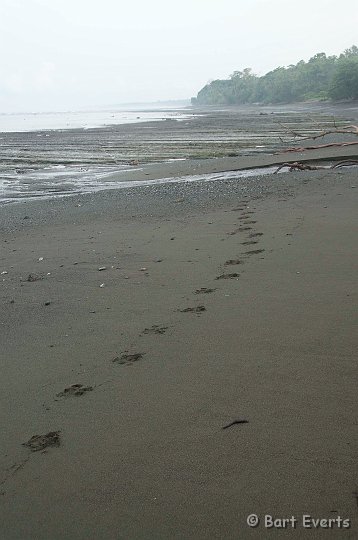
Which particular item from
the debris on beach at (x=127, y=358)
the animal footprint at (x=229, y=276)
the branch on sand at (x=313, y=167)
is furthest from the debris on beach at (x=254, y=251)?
the branch on sand at (x=313, y=167)

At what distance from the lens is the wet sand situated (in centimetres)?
261

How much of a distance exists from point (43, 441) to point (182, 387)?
103 centimetres

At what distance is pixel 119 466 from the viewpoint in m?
2.96

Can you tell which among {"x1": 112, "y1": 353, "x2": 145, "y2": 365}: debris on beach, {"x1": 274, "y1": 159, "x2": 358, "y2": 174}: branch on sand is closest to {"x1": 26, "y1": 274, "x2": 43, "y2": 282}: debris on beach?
{"x1": 112, "y1": 353, "x2": 145, "y2": 365}: debris on beach

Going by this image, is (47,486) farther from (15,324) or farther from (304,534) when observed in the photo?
(15,324)

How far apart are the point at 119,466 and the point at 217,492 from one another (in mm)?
620

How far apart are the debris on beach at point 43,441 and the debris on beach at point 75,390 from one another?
0.49 metres

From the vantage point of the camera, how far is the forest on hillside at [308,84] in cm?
7869

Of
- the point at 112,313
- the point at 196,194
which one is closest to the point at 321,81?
the point at 196,194

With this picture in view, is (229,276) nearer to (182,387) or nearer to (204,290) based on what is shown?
(204,290)

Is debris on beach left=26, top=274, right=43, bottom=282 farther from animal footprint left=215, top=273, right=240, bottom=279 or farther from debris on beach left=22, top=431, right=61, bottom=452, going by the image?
debris on beach left=22, top=431, right=61, bottom=452

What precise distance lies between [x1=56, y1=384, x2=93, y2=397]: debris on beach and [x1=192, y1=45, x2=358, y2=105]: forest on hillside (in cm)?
8263

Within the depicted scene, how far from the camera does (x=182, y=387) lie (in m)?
3.77

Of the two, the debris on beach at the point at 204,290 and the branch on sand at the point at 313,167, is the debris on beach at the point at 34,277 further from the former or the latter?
the branch on sand at the point at 313,167
